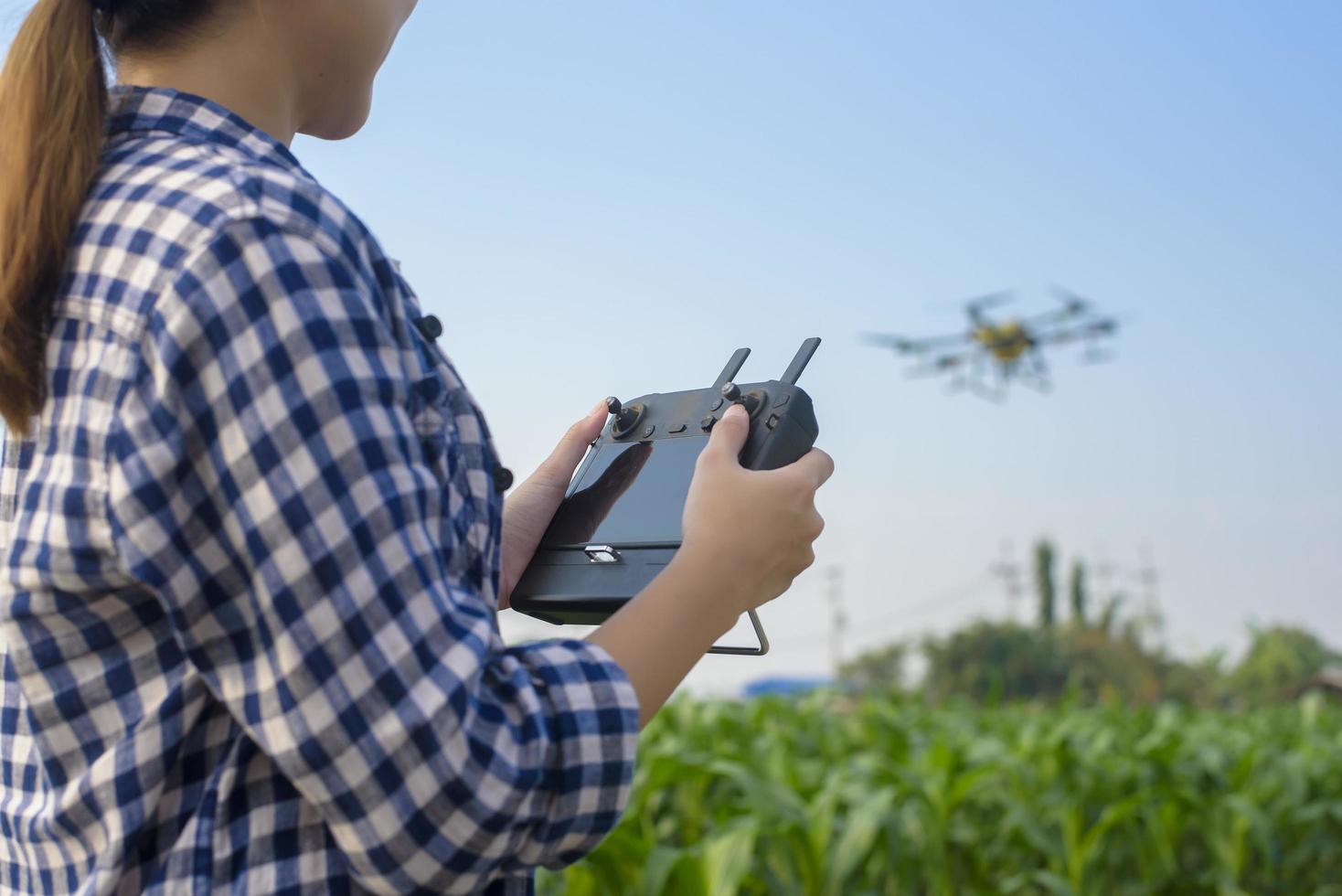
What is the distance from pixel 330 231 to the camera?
30.1 inches

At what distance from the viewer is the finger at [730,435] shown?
888 mm

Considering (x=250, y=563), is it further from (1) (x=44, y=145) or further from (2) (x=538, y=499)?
(2) (x=538, y=499)

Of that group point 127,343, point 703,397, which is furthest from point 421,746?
point 703,397

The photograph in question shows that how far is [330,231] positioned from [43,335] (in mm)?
178

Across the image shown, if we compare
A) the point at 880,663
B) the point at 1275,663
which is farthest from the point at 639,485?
the point at 880,663

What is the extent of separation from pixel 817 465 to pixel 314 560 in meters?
0.36

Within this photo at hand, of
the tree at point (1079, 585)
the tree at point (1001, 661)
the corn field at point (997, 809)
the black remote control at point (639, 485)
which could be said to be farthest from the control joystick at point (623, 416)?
the tree at point (1079, 585)

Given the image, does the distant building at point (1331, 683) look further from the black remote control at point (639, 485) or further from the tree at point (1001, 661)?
the tree at point (1001, 661)

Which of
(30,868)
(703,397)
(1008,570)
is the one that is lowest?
(1008,570)

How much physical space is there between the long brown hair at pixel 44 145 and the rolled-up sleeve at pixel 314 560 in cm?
10

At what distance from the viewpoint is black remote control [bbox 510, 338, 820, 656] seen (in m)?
0.92

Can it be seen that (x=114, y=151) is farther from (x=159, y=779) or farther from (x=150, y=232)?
(x=159, y=779)

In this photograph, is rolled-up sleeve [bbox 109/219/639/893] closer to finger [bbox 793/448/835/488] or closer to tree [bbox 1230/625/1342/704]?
finger [bbox 793/448/835/488]

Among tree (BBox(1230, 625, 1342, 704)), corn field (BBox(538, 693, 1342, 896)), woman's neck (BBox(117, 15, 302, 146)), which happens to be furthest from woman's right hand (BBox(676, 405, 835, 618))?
tree (BBox(1230, 625, 1342, 704))
